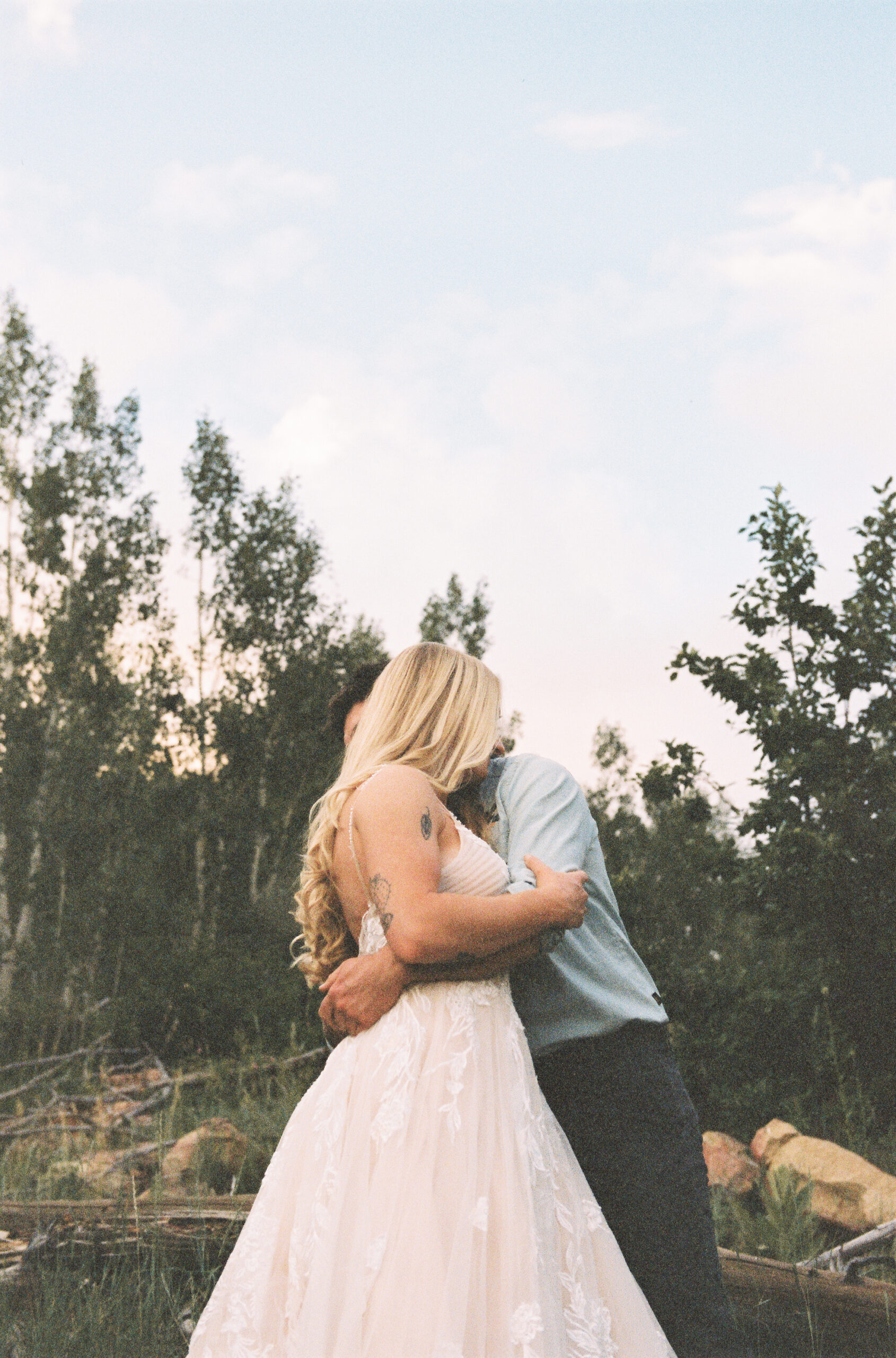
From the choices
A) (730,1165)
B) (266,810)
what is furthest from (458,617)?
(730,1165)

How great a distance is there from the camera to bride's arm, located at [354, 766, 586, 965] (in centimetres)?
215

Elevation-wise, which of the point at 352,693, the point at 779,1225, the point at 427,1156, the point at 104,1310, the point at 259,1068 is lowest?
the point at 779,1225

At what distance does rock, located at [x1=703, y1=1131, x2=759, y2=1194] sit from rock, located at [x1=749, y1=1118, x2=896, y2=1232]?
27 centimetres

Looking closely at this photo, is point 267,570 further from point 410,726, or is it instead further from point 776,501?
point 410,726

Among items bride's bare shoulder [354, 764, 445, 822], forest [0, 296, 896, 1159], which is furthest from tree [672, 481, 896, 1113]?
bride's bare shoulder [354, 764, 445, 822]

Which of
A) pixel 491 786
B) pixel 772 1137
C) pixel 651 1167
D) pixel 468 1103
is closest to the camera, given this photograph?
pixel 468 1103

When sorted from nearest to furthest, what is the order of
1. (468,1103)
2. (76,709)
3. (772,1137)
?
(468,1103), (772,1137), (76,709)

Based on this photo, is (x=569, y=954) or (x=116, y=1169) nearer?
(x=569, y=954)

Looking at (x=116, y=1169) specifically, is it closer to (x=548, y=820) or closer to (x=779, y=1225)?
(x=779, y=1225)

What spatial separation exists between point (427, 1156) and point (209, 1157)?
376cm

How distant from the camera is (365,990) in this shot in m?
2.27

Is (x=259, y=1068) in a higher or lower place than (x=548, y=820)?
lower

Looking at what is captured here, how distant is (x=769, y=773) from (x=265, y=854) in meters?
17.1

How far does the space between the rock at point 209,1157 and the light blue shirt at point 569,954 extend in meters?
3.32
